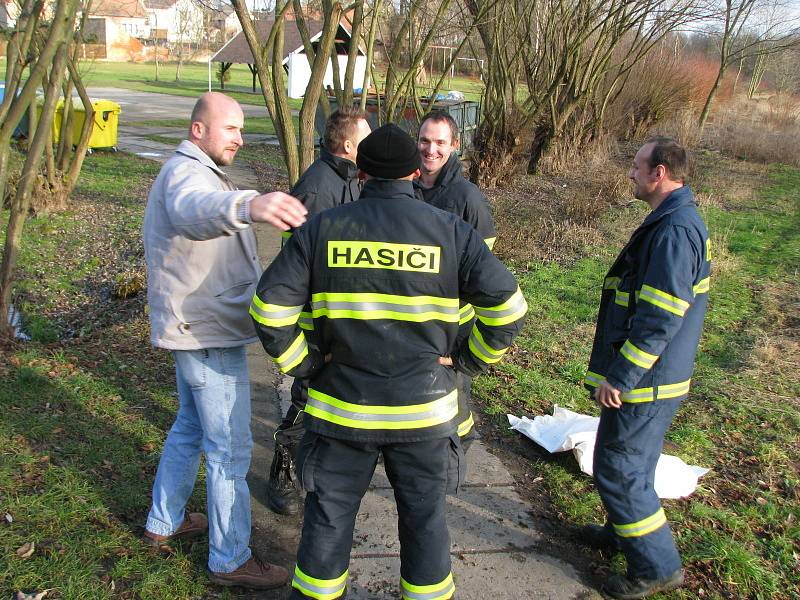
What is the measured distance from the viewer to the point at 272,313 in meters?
2.52

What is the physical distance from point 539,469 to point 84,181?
10.7 m

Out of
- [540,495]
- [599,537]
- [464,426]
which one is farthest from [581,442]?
[464,426]

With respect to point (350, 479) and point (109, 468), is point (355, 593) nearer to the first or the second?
point (350, 479)

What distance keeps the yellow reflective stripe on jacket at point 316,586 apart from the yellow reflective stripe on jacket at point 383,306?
94 cm

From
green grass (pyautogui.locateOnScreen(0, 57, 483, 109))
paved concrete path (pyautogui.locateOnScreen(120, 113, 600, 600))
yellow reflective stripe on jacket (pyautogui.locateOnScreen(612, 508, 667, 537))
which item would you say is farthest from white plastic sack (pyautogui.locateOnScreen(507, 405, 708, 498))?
green grass (pyautogui.locateOnScreen(0, 57, 483, 109))

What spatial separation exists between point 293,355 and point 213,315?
483 millimetres

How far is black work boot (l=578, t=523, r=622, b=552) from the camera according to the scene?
3.54 meters

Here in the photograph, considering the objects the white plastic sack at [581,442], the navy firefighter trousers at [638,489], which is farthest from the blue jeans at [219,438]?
the white plastic sack at [581,442]

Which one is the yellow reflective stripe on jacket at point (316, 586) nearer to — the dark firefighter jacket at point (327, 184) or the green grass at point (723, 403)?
the green grass at point (723, 403)

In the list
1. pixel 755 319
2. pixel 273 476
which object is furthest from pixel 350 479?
pixel 755 319

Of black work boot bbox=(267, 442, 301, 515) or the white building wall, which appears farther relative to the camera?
the white building wall

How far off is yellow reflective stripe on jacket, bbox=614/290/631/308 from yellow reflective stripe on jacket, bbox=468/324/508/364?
840mm

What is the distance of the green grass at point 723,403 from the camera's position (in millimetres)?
3666

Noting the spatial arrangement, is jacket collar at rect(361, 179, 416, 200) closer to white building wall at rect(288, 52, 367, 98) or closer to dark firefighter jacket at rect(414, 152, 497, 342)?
dark firefighter jacket at rect(414, 152, 497, 342)
